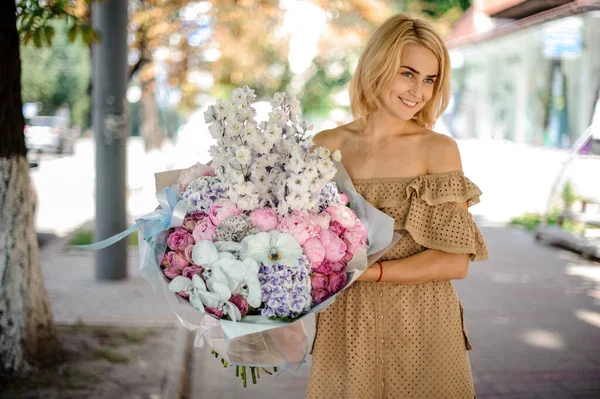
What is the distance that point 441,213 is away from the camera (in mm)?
2264

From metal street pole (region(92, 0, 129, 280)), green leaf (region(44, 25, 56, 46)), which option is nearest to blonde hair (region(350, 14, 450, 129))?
green leaf (region(44, 25, 56, 46))

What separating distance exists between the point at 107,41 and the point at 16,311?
324 cm

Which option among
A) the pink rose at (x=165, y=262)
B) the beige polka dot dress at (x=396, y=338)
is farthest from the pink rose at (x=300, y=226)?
the beige polka dot dress at (x=396, y=338)

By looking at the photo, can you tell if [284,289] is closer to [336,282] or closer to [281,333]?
[336,282]

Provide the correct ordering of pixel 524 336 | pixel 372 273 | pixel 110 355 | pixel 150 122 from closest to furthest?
pixel 372 273 → pixel 110 355 → pixel 524 336 → pixel 150 122

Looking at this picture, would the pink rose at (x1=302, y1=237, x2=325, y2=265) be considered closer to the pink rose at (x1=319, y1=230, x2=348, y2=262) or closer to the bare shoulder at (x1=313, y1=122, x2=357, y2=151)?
the pink rose at (x1=319, y1=230, x2=348, y2=262)

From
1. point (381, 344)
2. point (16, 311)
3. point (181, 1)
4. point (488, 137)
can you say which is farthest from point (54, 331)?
point (488, 137)

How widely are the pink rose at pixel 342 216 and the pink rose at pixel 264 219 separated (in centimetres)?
18

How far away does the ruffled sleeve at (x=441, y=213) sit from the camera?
2.23 metres

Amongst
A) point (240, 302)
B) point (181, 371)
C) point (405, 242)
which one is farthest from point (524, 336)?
point (240, 302)

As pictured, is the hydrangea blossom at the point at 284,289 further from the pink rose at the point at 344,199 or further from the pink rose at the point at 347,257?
the pink rose at the point at 344,199

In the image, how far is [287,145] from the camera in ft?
6.40

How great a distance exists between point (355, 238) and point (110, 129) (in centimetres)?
526

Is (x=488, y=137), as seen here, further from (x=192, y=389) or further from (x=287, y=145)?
(x=287, y=145)
